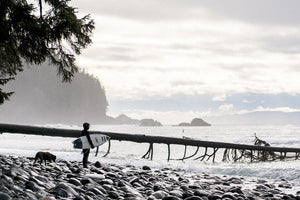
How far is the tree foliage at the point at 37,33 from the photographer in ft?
30.5

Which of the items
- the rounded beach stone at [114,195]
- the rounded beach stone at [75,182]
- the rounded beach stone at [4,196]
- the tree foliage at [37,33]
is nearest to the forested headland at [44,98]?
the tree foliage at [37,33]

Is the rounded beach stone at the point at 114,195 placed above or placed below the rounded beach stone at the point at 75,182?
below

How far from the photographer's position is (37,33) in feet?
Answer: 33.4

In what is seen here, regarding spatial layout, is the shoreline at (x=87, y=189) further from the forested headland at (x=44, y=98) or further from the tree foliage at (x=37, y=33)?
the forested headland at (x=44, y=98)

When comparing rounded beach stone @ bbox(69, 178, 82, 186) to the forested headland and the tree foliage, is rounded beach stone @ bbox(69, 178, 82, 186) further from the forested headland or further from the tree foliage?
the forested headland

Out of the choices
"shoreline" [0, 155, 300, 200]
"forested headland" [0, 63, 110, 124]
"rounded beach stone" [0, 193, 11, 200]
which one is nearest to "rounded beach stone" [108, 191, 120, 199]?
"shoreline" [0, 155, 300, 200]

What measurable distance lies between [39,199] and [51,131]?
15.4 m

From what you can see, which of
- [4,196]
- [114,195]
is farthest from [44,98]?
[4,196]

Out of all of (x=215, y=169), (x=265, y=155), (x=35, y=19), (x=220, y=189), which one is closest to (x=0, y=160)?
(x=35, y=19)

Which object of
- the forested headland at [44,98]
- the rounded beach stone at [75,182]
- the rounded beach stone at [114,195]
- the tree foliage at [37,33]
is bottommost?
the rounded beach stone at [114,195]

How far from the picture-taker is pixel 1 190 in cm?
630

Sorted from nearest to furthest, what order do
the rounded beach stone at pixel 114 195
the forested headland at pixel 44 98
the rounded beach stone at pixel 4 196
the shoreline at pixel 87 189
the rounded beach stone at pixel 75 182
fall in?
the rounded beach stone at pixel 4 196 < the shoreline at pixel 87 189 < the rounded beach stone at pixel 114 195 < the rounded beach stone at pixel 75 182 < the forested headland at pixel 44 98

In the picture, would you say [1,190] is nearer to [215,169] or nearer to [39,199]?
[39,199]

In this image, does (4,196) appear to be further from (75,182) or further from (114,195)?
(75,182)
